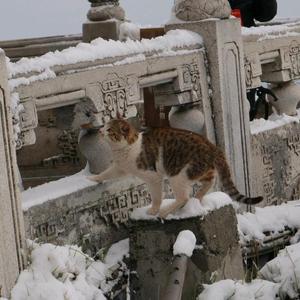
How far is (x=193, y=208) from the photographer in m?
9.44

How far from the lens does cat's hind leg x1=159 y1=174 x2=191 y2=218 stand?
9.46 meters

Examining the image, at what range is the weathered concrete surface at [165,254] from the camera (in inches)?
368

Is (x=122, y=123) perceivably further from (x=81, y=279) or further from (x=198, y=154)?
(x=81, y=279)

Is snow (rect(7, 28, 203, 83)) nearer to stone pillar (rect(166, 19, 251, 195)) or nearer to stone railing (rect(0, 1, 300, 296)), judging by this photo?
stone railing (rect(0, 1, 300, 296))

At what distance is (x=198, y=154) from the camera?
9648 mm

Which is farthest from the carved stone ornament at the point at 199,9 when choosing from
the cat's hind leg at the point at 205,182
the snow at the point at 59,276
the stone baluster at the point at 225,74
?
the snow at the point at 59,276

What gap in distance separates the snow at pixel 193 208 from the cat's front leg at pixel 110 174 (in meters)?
0.30

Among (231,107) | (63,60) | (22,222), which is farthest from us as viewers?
(231,107)

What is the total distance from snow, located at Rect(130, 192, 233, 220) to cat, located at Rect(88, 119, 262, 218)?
0.13ft

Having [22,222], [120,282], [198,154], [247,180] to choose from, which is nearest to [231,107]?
[247,180]

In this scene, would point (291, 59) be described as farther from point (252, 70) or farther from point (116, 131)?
point (116, 131)

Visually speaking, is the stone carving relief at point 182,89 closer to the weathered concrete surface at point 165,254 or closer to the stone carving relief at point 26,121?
the weathered concrete surface at point 165,254

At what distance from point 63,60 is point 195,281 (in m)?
1.85

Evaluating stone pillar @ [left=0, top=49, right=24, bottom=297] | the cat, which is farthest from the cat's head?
stone pillar @ [left=0, top=49, right=24, bottom=297]
